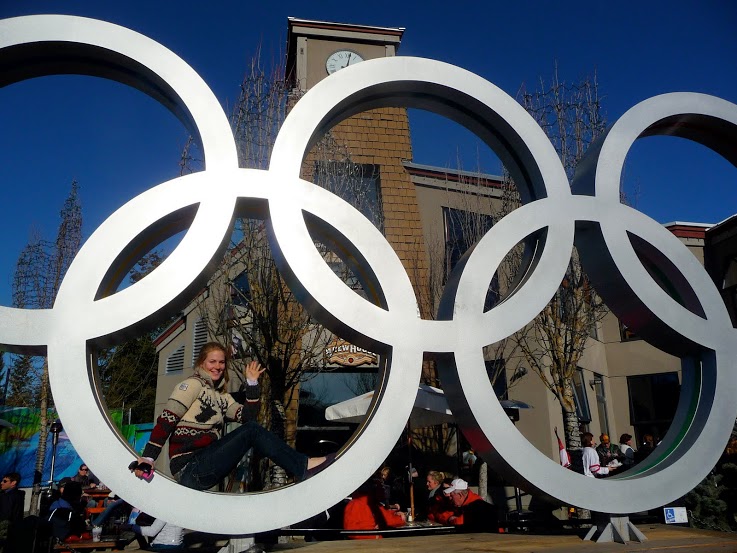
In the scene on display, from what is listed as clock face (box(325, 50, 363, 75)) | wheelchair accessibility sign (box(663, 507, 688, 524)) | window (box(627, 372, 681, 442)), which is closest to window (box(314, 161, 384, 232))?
clock face (box(325, 50, 363, 75))


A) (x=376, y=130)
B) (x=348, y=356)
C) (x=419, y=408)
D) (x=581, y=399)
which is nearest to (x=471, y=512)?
(x=419, y=408)

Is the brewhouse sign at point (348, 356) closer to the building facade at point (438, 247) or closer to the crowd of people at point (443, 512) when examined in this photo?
the building facade at point (438, 247)

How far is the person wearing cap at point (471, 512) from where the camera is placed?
251 inches

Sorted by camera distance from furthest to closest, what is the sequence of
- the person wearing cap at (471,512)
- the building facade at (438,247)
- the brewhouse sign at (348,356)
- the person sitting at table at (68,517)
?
the building facade at (438,247) → the brewhouse sign at (348,356) → the person sitting at table at (68,517) → the person wearing cap at (471,512)

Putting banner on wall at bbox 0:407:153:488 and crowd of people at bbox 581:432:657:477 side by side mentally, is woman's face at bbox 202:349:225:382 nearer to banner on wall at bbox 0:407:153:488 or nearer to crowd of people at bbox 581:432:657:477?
crowd of people at bbox 581:432:657:477

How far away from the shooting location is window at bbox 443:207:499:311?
15086mm

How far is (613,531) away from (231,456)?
2.95 meters

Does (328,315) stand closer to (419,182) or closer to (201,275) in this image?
(201,275)

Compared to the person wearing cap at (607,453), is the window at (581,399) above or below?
above

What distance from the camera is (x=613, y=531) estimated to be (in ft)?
15.4

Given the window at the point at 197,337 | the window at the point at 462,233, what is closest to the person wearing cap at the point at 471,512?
the window at the point at 462,233

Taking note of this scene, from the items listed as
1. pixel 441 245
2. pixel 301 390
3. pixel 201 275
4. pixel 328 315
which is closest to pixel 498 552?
pixel 328 315

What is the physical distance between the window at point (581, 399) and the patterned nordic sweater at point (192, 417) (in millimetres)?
13959

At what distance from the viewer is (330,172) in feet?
44.3
